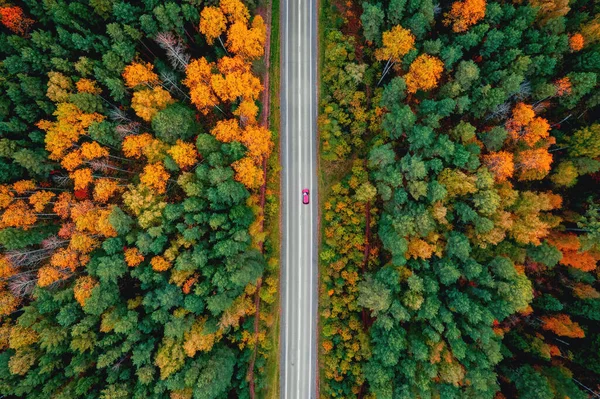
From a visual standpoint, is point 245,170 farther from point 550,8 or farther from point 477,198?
point 550,8

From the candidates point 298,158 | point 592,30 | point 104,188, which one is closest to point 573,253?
point 592,30

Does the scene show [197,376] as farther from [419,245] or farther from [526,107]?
[526,107]

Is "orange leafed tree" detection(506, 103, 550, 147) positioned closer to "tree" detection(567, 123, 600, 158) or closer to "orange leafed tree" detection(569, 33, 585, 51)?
"tree" detection(567, 123, 600, 158)

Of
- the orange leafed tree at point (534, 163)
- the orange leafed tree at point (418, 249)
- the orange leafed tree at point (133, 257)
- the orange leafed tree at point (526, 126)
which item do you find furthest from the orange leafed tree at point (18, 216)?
the orange leafed tree at point (534, 163)

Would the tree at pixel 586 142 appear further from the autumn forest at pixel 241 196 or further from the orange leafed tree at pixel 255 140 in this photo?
the orange leafed tree at pixel 255 140

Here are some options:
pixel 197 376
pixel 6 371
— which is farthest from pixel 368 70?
pixel 6 371
